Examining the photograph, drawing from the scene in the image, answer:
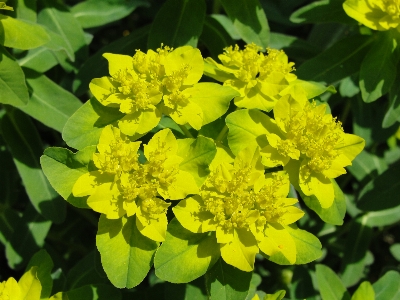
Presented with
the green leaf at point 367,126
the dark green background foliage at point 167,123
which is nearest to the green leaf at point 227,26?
the dark green background foliage at point 167,123

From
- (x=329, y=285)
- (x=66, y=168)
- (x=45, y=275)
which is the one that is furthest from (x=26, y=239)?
(x=329, y=285)

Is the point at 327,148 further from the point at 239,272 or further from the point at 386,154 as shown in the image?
the point at 386,154

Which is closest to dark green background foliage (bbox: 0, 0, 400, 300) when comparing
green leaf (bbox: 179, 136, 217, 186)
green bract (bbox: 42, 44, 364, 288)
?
green bract (bbox: 42, 44, 364, 288)

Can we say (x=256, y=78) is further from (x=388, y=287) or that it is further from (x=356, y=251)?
(x=356, y=251)

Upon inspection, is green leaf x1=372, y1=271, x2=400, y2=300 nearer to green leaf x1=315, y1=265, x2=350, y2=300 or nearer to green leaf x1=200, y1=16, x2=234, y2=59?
green leaf x1=315, y1=265, x2=350, y2=300

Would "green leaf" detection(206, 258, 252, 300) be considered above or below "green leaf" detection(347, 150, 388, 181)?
above

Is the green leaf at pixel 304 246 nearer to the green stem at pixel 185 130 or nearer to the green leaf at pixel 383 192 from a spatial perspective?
the green stem at pixel 185 130

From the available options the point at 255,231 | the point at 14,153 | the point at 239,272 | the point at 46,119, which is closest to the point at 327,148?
the point at 255,231
